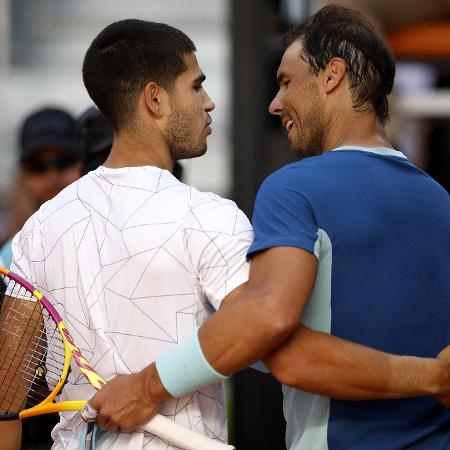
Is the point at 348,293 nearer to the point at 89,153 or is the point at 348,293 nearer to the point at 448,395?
the point at 448,395

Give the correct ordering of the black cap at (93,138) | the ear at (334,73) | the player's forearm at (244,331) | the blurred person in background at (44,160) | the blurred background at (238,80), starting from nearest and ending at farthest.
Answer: the player's forearm at (244,331) → the ear at (334,73) → the black cap at (93,138) → the blurred person in background at (44,160) → the blurred background at (238,80)

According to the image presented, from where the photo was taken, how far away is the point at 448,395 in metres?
2.86

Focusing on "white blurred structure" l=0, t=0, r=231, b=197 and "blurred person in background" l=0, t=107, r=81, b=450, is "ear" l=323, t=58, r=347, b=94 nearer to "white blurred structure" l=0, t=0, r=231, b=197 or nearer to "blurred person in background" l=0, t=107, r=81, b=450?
"blurred person in background" l=0, t=107, r=81, b=450

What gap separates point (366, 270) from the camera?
2846mm

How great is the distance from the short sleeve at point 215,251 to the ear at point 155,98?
0.36 meters

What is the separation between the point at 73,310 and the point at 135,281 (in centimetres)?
20

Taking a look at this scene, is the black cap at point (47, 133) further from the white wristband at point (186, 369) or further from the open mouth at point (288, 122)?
the white wristband at point (186, 369)

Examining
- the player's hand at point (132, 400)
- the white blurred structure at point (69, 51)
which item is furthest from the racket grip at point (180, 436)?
the white blurred structure at point (69, 51)

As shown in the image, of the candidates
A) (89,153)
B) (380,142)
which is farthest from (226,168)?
(380,142)

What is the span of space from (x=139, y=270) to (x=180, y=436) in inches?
15.7

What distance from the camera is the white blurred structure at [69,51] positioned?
6875 mm

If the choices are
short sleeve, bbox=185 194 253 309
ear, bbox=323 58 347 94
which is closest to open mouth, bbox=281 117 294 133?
ear, bbox=323 58 347 94

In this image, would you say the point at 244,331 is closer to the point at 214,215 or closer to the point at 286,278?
the point at 286,278

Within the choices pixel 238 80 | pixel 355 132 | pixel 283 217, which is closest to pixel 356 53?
pixel 355 132
